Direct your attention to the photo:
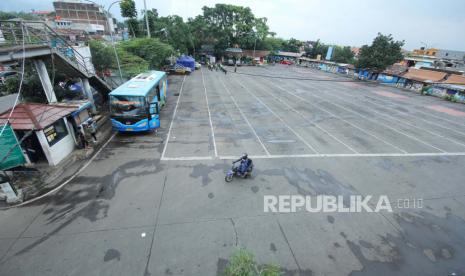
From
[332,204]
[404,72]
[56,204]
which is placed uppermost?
[404,72]

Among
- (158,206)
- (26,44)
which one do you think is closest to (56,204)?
(158,206)

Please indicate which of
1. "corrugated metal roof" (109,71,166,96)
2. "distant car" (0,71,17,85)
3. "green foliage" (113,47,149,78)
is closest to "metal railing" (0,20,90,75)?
"corrugated metal roof" (109,71,166,96)

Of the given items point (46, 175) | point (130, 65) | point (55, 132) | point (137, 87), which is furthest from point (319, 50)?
point (46, 175)

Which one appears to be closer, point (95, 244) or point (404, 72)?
point (95, 244)

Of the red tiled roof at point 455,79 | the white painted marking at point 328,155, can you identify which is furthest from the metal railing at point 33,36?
the red tiled roof at point 455,79

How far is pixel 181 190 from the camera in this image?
9.34 meters

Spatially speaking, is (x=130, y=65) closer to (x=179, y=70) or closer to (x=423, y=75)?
Result: (x=179, y=70)

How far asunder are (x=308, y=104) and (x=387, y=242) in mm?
18314

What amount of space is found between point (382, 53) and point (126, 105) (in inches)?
1765

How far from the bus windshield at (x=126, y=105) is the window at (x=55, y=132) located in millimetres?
3033

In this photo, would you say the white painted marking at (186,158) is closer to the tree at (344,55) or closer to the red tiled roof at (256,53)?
the red tiled roof at (256,53)

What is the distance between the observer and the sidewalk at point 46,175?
8989 millimetres

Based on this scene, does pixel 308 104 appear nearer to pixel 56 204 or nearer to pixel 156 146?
pixel 156 146

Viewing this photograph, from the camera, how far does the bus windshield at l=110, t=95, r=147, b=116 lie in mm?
13539
